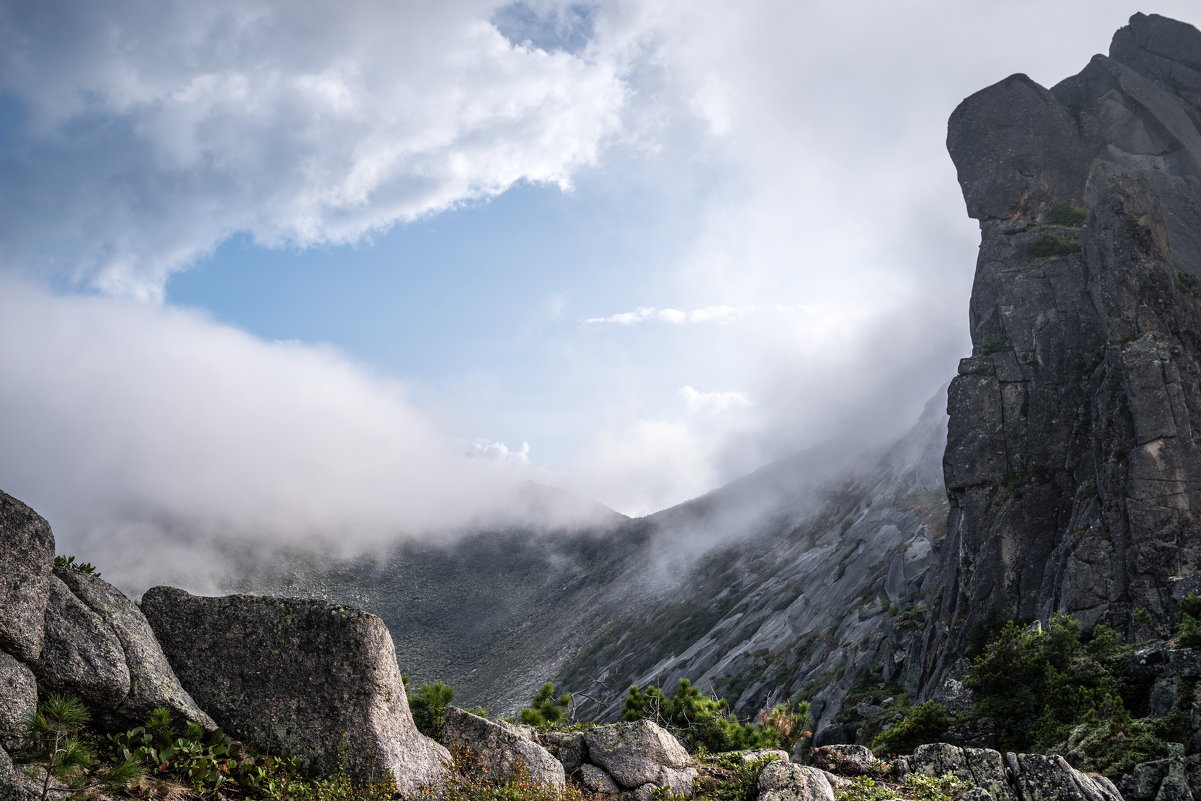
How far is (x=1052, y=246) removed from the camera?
198ft

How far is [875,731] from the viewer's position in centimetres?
4681

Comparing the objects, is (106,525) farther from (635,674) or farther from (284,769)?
(284,769)

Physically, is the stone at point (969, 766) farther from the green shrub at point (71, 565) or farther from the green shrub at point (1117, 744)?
the green shrub at point (71, 565)

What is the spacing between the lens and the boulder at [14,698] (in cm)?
1300

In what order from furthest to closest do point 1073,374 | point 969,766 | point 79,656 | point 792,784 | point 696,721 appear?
point 1073,374 < point 696,721 < point 969,766 < point 792,784 < point 79,656

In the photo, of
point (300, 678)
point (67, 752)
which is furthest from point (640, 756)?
point (67, 752)

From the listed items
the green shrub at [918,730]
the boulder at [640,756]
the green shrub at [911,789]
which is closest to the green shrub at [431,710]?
the boulder at [640,756]

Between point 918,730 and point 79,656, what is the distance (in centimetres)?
2738

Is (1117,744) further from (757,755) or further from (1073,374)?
(1073,374)

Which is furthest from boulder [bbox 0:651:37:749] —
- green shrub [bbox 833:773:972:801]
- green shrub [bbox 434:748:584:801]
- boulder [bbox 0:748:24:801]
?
green shrub [bbox 833:773:972:801]

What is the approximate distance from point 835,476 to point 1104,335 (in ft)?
339

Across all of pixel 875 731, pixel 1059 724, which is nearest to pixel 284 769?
pixel 1059 724

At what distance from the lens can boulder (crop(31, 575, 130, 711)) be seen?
563 inches

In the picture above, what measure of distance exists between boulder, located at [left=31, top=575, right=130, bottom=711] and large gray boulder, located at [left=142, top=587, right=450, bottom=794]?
1.61 m
